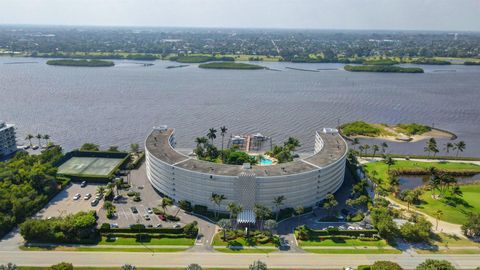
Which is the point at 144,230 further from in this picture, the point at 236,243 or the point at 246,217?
the point at 246,217

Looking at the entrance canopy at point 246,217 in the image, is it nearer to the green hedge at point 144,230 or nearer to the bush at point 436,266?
the green hedge at point 144,230

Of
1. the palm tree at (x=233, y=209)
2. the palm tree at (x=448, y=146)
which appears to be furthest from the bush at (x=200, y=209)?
the palm tree at (x=448, y=146)

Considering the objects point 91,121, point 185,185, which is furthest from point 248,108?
point 185,185

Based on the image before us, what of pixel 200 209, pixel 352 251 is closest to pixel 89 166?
pixel 200 209

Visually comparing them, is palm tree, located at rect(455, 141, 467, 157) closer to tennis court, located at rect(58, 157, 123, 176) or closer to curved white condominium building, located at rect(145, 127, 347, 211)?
curved white condominium building, located at rect(145, 127, 347, 211)

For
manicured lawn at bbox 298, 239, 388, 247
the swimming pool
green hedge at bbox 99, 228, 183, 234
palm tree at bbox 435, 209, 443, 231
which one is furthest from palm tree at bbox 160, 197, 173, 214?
palm tree at bbox 435, 209, 443, 231

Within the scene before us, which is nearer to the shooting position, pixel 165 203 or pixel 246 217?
pixel 246 217
